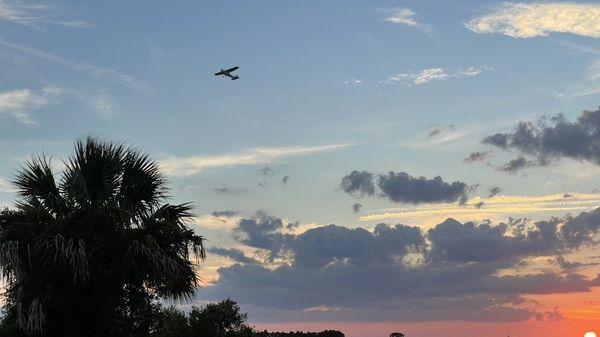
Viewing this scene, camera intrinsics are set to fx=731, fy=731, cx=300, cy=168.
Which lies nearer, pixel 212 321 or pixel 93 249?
pixel 93 249

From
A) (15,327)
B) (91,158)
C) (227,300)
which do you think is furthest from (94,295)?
(227,300)

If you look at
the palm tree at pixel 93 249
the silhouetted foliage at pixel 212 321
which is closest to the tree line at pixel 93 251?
the palm tree at pixel 93 249

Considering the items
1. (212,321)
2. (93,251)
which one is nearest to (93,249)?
(93,251)

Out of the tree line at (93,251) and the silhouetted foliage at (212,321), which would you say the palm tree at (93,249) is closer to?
Answer: the tree line at (93,251)

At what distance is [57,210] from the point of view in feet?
77.8

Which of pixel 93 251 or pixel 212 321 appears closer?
pixel 93 251

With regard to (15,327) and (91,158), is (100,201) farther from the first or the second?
(15,327)

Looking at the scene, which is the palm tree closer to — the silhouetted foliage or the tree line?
the tree line

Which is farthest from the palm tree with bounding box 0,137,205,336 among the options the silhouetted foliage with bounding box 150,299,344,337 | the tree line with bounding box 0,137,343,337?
the silhouetted foliage with bounding box 150,299,344,337

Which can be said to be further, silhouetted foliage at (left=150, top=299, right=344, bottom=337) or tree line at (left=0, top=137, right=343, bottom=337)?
silhouetted foliage at (left=150, top=299, right=344, bottom=337)

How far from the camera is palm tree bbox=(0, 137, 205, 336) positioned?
22141 mm

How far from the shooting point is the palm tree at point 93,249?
22.1 meters

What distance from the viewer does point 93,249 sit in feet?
74.3

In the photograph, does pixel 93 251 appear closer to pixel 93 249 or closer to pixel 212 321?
pixel 93 249
